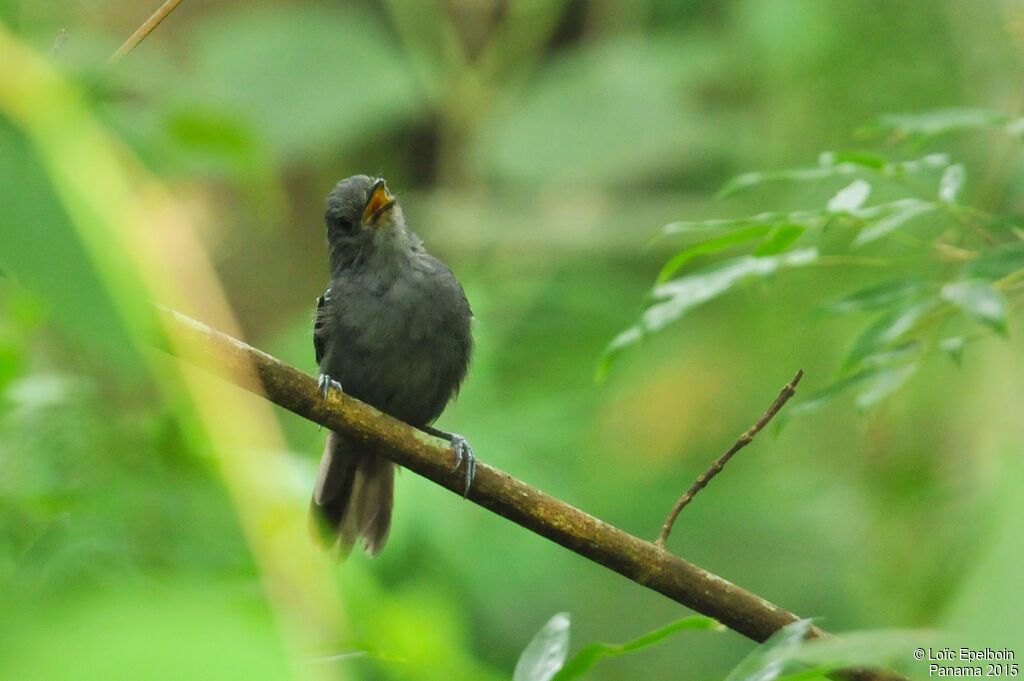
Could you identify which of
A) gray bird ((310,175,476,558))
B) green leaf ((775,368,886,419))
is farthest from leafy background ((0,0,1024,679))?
gray bird ((310,175,476,558))

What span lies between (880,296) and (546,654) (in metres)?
1.14

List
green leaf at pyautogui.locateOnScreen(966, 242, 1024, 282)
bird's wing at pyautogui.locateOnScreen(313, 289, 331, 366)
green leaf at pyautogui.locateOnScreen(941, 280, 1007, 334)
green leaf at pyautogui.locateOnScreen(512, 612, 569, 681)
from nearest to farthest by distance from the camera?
green leaf at pyautogui.locateOnScreen(512, 612, 569, 681)
green leaf at pyautogui.locateOnScreen(941, 280, 1007, 334)
green leaf at pyautogui.locateOnScreen(966, 242, 1024, 282)
bird's wing at pyautogui.locateOnScreen(313, 289, 331, 366)

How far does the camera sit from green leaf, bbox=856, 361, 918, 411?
7.83 ft

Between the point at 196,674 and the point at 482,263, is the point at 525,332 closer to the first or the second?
the point at 482,263

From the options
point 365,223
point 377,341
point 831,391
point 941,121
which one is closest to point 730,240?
point 831,391

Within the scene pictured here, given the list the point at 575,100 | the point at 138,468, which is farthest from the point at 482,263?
the point at 138,468

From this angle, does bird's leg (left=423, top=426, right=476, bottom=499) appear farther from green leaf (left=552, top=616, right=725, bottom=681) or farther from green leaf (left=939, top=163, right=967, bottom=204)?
green leaf (left=939, top=163, right=967, bottom=204)

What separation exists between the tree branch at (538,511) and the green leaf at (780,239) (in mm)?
682

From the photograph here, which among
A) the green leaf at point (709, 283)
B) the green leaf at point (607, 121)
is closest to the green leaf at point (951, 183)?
the green leaf at point (709, 283)

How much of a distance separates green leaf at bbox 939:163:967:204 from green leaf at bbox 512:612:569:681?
129 centimetres

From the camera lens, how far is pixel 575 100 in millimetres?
6801

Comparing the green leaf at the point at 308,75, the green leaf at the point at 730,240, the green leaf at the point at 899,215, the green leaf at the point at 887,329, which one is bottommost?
the green leaf at the point at 887,329

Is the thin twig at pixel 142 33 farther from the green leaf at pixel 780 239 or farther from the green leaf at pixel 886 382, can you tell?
the green leaf at pixel 886 382

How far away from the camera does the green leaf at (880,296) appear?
94.3 inches
